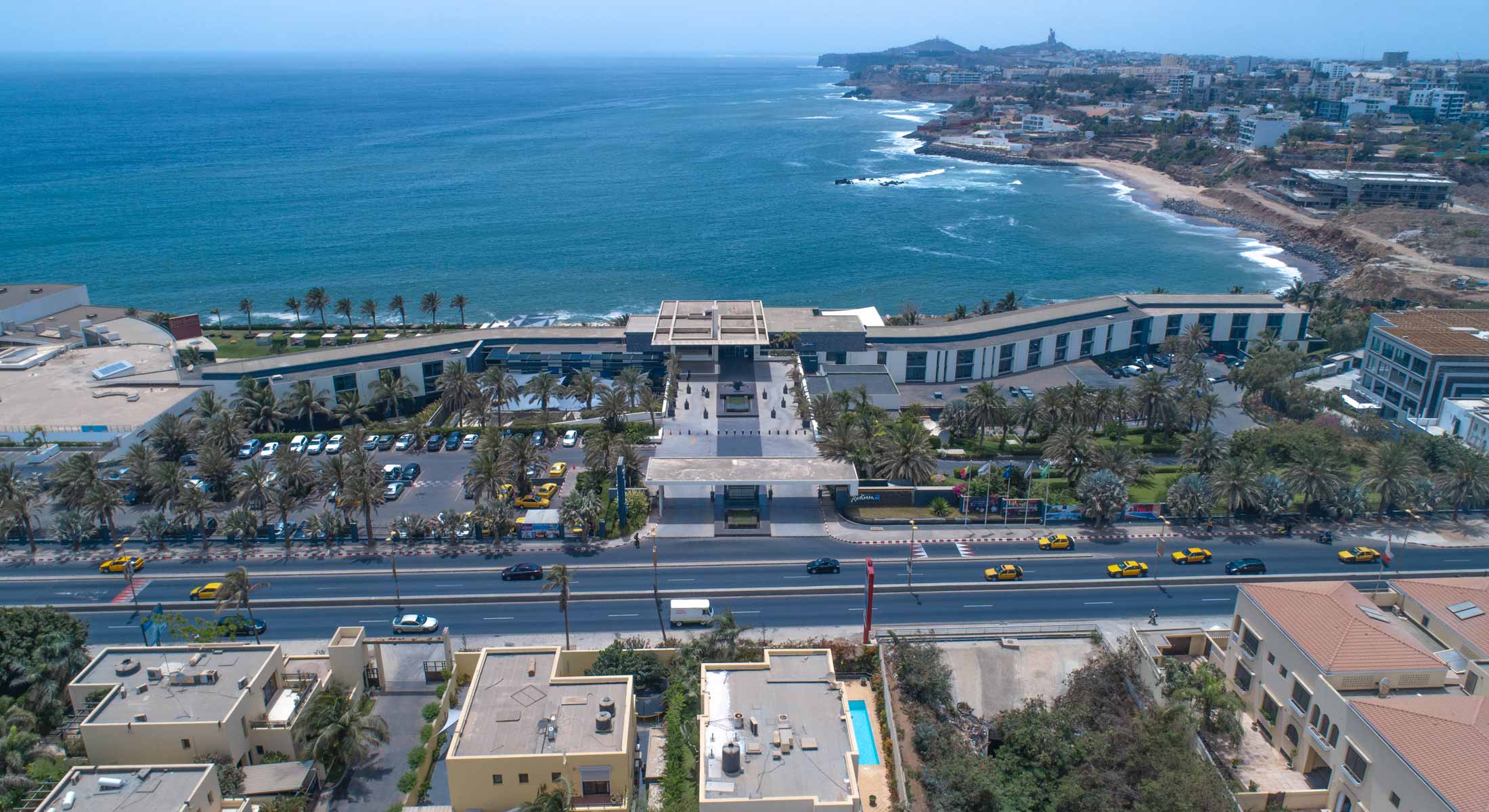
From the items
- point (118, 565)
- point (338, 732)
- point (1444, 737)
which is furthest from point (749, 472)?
point (1444, 737)

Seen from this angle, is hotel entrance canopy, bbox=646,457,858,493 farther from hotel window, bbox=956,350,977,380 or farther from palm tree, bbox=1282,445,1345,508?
hotel window, bbox=956,350,977,380

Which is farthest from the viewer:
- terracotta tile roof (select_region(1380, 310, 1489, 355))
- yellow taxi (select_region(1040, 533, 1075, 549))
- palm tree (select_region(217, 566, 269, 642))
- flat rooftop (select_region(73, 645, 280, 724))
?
terracotta tile roof (select_region(1380, 310, 1489, 355))

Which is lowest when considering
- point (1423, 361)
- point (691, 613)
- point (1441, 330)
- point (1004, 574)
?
point (1004, 574)

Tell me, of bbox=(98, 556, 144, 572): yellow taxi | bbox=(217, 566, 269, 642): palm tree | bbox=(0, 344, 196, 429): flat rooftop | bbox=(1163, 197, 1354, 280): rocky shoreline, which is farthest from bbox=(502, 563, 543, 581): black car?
bbox=(1163, 197, 1354, 280): rocky shoreline

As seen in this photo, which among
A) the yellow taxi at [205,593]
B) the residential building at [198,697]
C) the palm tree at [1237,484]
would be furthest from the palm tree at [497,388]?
the palm tree at [1237,484]

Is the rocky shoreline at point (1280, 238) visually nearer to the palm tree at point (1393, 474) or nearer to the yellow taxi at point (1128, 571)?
the palm tree at point (1393, 474)

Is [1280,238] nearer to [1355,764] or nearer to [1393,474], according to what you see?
[1393,474]
